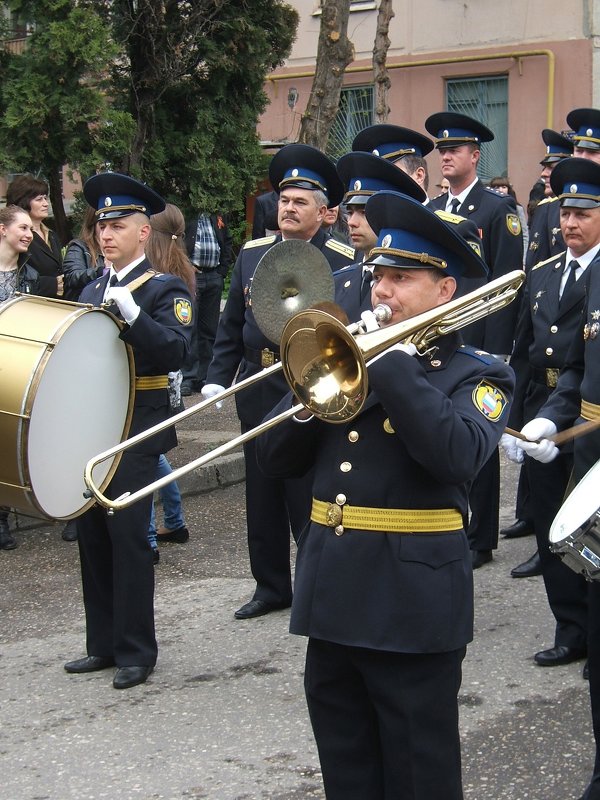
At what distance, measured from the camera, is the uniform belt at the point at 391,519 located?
302cm

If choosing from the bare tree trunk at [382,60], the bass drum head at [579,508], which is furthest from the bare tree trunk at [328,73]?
the bass drum head at [579,508]

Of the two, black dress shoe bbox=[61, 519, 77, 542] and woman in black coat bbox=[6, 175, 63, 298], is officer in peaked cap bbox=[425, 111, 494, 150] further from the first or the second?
black dress shoe bbox=[61, 519, 77, 542]

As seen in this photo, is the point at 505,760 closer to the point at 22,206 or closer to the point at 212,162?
the point at 22,206

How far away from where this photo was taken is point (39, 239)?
7.75m

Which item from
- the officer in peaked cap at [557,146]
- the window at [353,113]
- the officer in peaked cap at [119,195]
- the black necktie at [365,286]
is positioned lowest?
the black necktie at [365,286]

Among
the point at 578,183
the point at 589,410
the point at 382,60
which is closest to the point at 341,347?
the point at 589,410

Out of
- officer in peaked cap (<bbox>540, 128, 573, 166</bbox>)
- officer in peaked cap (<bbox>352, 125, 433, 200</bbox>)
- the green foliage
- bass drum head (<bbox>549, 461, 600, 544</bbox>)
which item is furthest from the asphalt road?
the green foliage

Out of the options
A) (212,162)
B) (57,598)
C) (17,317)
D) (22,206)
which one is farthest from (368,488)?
(212,162)

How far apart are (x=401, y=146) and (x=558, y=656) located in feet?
8.26

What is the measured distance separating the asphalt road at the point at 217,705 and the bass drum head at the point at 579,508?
3.25ft

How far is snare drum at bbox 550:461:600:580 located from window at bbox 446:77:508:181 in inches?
634

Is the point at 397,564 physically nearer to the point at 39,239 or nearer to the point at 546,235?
the point at 546,235

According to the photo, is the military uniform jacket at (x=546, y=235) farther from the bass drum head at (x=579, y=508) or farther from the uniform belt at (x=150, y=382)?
the bass drum head at (x=579, y=508)

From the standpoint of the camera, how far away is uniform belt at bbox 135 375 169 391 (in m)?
5.04
